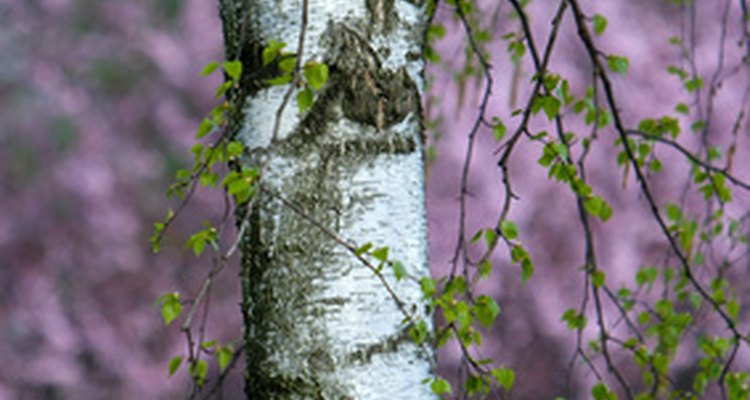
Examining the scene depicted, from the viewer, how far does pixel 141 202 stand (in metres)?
3.86

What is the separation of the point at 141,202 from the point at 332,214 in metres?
2.88

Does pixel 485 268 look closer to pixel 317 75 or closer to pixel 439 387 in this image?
pixel 439 387

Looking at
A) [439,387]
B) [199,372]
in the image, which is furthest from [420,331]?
[199,372]

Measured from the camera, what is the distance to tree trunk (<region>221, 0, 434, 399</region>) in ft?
3.54

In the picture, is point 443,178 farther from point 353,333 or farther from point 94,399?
point 353,333

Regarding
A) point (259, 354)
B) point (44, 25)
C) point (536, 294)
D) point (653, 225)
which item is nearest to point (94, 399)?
point (44, 25)

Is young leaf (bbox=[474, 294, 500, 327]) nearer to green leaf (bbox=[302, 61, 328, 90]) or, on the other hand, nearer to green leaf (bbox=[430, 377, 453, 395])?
green leaf (bbox=[430, 377, 453, 395])

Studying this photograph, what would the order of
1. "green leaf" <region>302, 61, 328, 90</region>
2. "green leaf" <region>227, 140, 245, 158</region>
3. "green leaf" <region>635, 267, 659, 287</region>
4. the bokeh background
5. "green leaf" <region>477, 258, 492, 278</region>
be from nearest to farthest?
"green leaf" <region>302, 61, 328, 90</region> → "green leaf" <region>227, 140, 245, 158</region> → "green leaf" <region>477, 258, 492, 278</region> → "green leaf" <region>635, 267, 659, 287</region> → the bokeh background

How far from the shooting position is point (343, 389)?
3.51 feet

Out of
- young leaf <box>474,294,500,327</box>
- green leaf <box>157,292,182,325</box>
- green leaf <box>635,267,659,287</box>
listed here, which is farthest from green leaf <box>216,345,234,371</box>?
green leaf <box>635,267,659,287</box>

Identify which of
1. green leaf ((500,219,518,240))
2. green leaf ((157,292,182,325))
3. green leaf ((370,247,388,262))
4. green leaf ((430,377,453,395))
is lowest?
green leaf ((430,377,453,395))

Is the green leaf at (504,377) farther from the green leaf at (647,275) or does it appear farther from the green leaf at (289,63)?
the green leaf at (647,275)

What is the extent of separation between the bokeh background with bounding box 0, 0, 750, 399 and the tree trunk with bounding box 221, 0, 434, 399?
239 cm

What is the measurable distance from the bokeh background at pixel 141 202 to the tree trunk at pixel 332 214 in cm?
239
